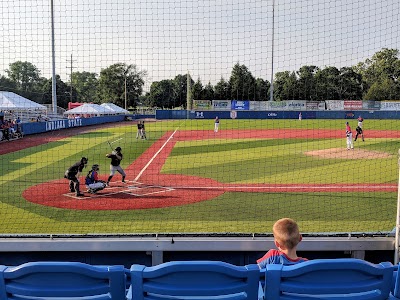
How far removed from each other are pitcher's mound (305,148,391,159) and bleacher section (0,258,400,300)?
18.9 metres

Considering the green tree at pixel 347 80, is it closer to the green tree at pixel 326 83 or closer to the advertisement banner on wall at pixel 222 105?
the green tree at pixel 326 83

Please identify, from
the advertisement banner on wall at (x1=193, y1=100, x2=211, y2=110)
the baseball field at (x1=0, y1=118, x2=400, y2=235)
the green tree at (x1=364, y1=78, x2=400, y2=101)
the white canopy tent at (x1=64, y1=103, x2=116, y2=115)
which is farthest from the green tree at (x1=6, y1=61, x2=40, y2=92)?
the advertisement banner on wall at (x1=193, y1=100, x2=211, y2=110)

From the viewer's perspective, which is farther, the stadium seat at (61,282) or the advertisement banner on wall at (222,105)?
the advertisement banner on wall at (222,105)

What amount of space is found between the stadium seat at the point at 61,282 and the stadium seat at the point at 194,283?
6.7 inches

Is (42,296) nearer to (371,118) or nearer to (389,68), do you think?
(389,68)

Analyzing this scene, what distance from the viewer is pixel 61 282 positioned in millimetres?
3031

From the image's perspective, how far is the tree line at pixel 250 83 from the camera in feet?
38.6

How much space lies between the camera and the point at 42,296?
3.04 m

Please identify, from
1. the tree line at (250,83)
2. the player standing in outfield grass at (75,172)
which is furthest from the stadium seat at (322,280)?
the player standing in outfield grass at (75,172)

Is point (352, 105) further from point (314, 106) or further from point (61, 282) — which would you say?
point (61, 282)

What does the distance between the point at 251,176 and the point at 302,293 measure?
44.0ft

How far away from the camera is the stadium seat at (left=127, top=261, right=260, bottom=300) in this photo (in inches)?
116

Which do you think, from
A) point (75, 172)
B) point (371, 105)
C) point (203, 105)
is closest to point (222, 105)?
point (203, 105)

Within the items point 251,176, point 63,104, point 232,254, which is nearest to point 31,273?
point 232,254
